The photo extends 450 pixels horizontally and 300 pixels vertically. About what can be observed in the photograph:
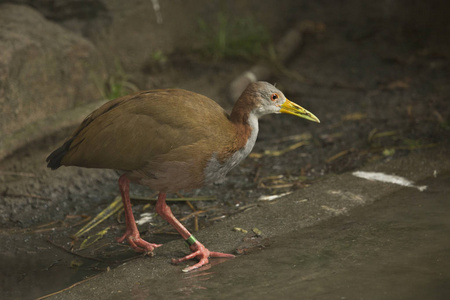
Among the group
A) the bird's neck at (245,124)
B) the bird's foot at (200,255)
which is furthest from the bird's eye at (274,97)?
the bird's foot at (200,255)

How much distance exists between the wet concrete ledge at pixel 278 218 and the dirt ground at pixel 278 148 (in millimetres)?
262

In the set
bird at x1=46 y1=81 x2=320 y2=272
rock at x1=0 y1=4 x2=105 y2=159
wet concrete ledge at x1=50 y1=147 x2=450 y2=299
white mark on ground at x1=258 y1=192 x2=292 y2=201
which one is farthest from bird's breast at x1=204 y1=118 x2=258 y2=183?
rock at x1=0 y1=4 x2=105 y2=159

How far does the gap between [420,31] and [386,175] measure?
11.7 ft

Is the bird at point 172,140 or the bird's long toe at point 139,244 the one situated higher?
the bird at point 172,140

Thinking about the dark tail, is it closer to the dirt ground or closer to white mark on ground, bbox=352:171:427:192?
the dirt ground

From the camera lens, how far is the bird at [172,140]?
11.7 feet

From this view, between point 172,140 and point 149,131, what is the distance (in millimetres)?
151

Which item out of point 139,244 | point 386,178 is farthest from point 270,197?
point 139,244

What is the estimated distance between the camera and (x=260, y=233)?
3672 millimetres

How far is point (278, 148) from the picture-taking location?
5.58 m

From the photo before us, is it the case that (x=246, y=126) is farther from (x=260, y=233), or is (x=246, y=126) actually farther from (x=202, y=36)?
(x=202, y=36)

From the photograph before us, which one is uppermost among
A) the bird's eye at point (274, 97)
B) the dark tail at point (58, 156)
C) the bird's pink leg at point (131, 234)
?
the bird's eye at point (274, 97)

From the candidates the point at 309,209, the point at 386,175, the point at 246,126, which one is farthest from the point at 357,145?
the point at 246,126

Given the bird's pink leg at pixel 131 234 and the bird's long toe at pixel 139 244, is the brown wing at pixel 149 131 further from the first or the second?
the bird's long toe at pixel 139 244
